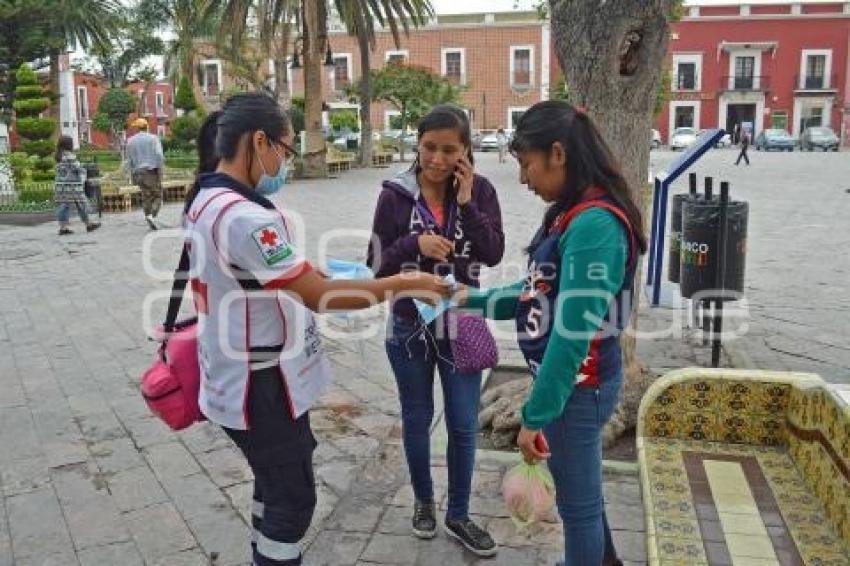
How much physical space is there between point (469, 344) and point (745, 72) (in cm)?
5161

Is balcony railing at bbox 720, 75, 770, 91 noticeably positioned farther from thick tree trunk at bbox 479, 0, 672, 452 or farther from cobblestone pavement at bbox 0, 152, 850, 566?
thick tree trunk at bbox 479, 0, 672, 452

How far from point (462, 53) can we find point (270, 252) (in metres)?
50.0

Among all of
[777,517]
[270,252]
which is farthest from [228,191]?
[777,517]

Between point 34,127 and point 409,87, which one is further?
point 409,87

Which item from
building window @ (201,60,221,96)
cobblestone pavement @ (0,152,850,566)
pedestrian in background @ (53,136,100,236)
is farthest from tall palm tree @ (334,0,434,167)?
building window @ (201,60,221,96)

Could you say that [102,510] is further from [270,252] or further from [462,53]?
[462,53]

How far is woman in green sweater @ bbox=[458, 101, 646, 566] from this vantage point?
6.83 ft

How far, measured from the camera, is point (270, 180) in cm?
226

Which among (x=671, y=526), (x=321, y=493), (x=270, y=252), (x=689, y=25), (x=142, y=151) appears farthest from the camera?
(x=689, y=25)

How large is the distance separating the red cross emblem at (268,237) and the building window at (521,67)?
1932 inches

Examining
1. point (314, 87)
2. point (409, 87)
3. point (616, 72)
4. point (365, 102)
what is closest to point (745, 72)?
point (409, 87)

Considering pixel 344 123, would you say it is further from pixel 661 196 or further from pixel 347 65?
pixel 661 196

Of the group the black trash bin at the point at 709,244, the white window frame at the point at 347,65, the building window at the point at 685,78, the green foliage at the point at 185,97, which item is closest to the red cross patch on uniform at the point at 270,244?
the black trash bin at the point at 709,244

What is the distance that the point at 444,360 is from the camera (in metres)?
2.89
